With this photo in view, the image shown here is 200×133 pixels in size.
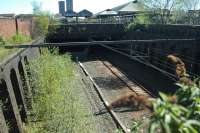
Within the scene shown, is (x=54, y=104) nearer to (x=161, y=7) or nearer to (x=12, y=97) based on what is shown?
(x=12, y=97)

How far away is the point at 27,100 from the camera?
545 inches

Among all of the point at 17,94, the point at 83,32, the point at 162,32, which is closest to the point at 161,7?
the point at 83,32

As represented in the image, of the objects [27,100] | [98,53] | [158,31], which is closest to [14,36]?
[27,100]

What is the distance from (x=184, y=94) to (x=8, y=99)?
9103mm

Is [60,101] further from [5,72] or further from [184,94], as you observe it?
[184,94]

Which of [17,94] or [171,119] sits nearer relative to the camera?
[171,119]

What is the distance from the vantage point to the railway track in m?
12.2

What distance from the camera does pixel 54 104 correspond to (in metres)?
11.5

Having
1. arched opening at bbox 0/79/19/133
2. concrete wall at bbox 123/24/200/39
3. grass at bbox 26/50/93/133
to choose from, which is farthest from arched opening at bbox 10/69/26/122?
concrete wall at bbox 123/24/200/39

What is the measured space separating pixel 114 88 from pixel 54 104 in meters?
7.13

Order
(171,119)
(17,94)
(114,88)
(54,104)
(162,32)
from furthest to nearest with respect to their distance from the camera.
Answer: (162,32) → (114,88) → (17,94) → (54,104) → (171,119)

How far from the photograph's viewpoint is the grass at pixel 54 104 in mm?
10266

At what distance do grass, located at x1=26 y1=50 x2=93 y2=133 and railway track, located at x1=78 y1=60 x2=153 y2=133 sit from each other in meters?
1.18

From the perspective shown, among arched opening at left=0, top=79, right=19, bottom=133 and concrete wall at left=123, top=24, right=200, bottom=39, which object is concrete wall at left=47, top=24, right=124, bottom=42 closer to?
concrete wall at left=123, top=24, right=200, bottom=39
